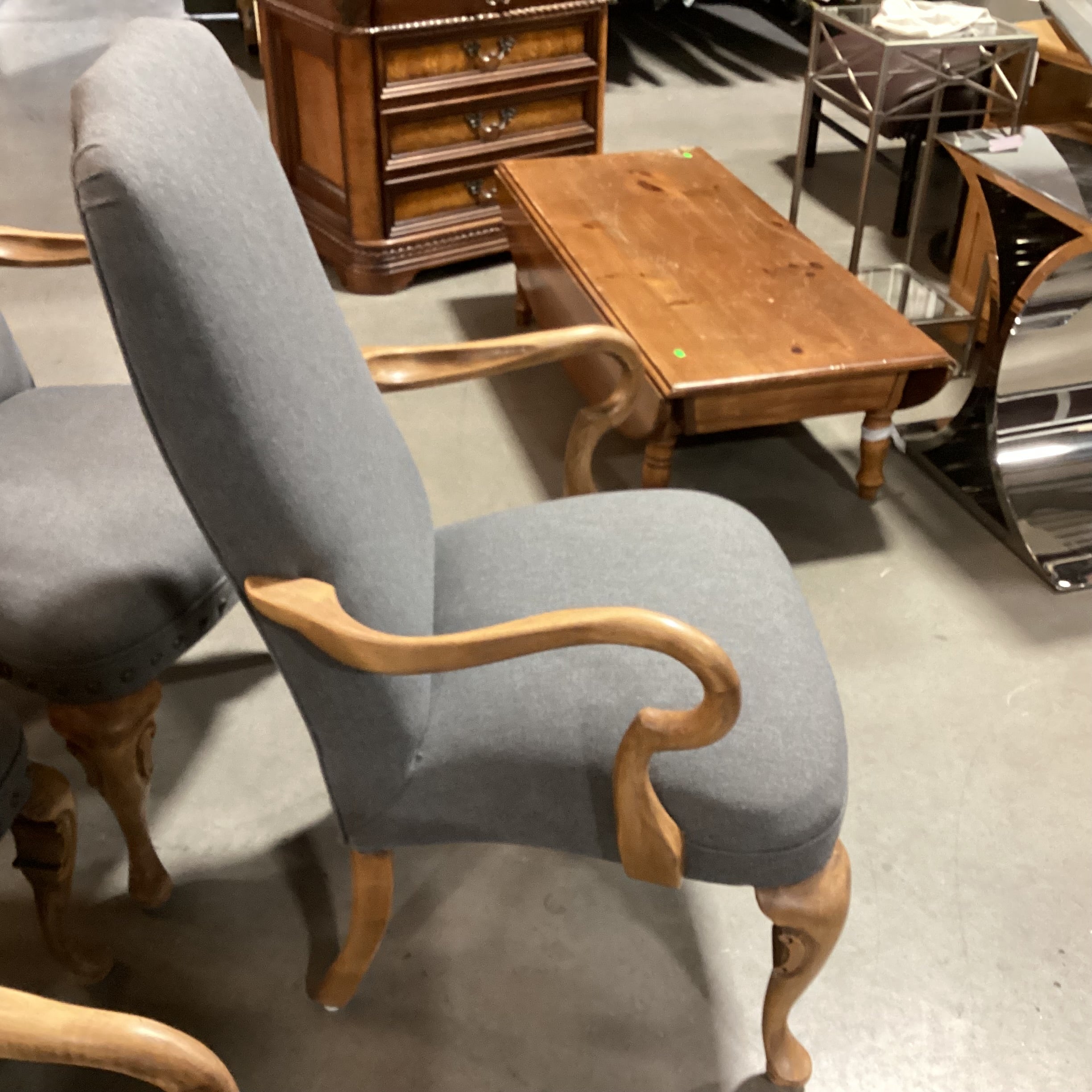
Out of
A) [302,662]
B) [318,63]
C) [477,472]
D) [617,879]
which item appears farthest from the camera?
[318,63]

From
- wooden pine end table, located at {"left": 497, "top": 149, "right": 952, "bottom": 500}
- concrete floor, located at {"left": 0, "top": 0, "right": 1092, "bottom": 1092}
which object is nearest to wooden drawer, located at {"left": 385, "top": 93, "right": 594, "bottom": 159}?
wooden pine end table, located at {"left": 497, "top": 149, "right": 952, "bottom": 500}

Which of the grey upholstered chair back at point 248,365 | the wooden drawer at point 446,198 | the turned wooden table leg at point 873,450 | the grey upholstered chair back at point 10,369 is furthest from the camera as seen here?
the wooden drawer at point 446,198

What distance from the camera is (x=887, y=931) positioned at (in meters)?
1.37

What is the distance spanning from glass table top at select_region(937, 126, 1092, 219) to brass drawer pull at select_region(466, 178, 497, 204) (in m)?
1.37

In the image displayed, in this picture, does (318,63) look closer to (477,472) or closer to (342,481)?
(477,472)

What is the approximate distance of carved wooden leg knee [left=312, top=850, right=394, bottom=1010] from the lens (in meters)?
1.14

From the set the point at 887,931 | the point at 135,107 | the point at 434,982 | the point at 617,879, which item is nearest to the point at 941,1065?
the point at 887,931

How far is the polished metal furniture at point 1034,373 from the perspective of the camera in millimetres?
1826

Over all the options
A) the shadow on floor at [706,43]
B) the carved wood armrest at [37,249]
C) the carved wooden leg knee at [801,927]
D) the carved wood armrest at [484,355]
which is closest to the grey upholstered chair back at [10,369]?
the carved wood armrest at [37,249]

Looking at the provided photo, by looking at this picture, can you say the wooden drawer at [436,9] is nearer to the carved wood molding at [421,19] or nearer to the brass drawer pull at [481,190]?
the carved wood molding at [421,19]

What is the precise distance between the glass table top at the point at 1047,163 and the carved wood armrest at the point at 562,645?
1.24 m

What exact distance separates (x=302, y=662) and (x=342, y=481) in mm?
172

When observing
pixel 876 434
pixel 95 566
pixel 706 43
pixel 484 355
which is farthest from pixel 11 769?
pixel 706 43

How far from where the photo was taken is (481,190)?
2.94m
